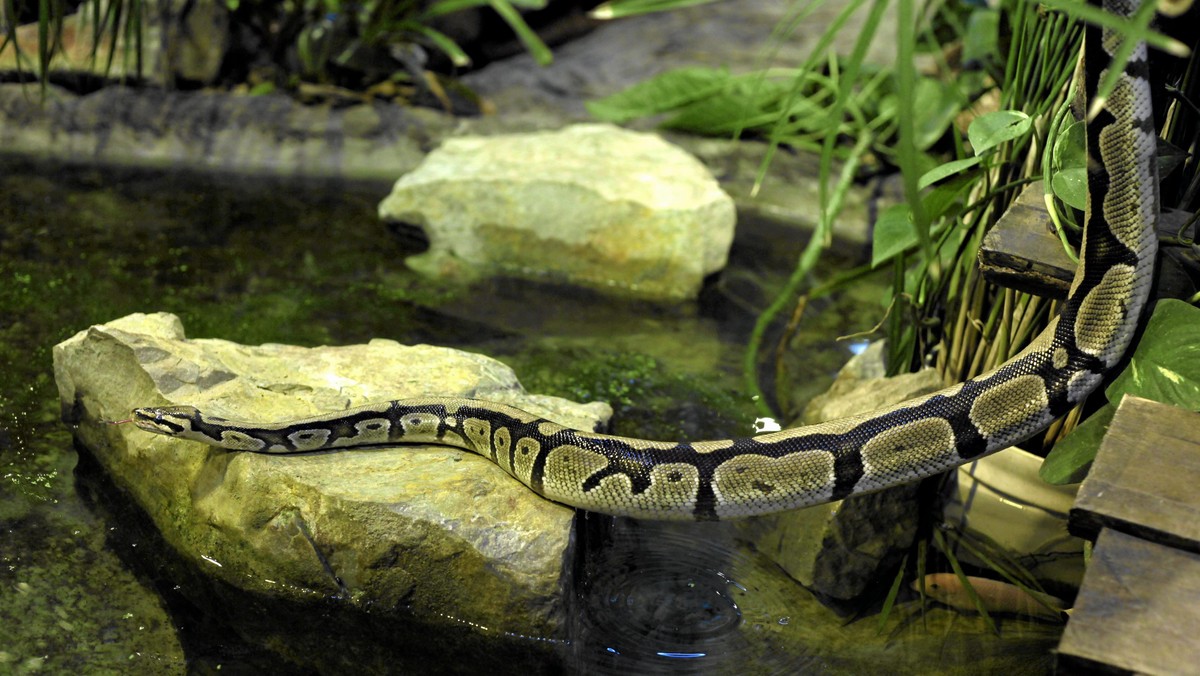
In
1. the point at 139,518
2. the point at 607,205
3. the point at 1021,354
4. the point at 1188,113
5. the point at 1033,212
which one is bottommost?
the point at 139,518

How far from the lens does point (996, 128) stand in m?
4.20

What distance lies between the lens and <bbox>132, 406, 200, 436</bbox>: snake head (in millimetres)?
4246

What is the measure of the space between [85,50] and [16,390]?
4614mm

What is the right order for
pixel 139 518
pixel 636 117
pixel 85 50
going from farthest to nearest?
pixel 636 117
pixel 85 50
pixel 139 518

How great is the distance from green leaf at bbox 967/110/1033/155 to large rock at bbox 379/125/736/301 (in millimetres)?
3090

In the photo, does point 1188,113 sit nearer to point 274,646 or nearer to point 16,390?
point 274,646

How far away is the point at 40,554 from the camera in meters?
4.17

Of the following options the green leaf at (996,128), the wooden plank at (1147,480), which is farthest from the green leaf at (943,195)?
the wooden plank at (1147,480)

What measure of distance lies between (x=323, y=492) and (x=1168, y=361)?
3.27 meters

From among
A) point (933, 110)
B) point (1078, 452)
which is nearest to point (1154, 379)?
point (1078, 452)

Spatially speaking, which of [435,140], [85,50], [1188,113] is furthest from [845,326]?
[85,50]

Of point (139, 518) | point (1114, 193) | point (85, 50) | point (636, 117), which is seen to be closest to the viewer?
point (1114, 193)

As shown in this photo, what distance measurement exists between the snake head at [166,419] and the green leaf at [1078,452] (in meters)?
3.49

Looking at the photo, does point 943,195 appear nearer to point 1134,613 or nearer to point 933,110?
point 1134,613
